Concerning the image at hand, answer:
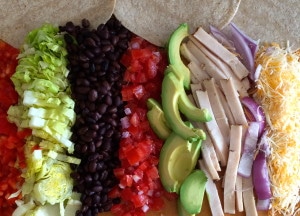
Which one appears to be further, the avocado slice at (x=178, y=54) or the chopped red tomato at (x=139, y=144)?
the avocado slice at (x=178, y=54)

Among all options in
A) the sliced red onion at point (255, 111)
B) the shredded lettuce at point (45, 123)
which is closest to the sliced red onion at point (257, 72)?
the sliced red onion at point (255, 111)

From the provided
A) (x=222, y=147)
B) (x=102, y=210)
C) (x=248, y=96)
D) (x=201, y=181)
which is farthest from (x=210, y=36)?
(x=102, y=210)

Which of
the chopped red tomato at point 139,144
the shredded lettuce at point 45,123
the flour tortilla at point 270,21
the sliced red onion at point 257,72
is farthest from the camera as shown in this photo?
the flour tortilla at point 270,21

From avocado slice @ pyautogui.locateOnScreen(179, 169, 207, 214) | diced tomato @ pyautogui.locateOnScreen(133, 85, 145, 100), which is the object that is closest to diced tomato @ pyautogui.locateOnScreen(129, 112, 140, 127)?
diced tomato @ pyautogui.locateOnScreen(133, 85, 145, 100)

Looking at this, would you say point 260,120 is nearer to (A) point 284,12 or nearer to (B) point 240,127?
(B) point 240,127

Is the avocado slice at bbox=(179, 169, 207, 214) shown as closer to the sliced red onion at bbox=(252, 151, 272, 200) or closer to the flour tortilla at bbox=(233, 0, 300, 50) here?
the sliced red onion at bbox=(252, 151, 272, 200)

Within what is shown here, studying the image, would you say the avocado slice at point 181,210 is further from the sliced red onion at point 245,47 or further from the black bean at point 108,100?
the sliced red onion at point 245,47
